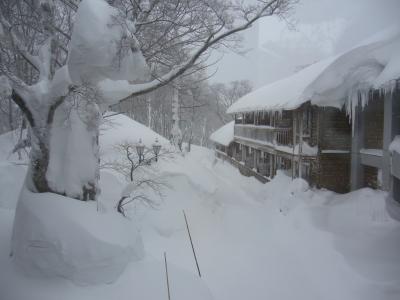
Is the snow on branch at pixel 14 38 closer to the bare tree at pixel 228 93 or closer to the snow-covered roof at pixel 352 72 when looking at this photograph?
the snow-covered roof at pixel 352 72

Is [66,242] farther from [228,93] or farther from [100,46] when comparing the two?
→ [228,93]

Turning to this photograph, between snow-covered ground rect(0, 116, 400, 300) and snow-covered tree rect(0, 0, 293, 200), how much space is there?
1986 millimetres

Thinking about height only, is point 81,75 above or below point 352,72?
below

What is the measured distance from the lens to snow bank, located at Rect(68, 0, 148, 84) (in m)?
5.56

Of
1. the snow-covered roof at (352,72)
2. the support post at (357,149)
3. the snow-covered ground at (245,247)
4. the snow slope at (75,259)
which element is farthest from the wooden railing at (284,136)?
the snow slope at (75,259)

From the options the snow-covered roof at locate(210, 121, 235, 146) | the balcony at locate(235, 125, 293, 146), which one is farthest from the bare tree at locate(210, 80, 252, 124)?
the balcony at locate(235, 125, 293, 146)

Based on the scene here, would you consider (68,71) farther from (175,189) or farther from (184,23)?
(175,189)

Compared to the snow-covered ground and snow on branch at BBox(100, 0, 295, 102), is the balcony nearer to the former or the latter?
the snow-covered ground

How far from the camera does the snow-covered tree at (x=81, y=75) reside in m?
5.75

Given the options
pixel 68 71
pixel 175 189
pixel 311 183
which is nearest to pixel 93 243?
pixel 68 71

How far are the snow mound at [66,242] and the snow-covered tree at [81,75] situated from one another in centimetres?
49

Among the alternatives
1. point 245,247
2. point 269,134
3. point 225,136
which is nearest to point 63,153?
point 245,247

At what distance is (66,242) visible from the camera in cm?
610

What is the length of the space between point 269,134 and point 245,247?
9819 mm
